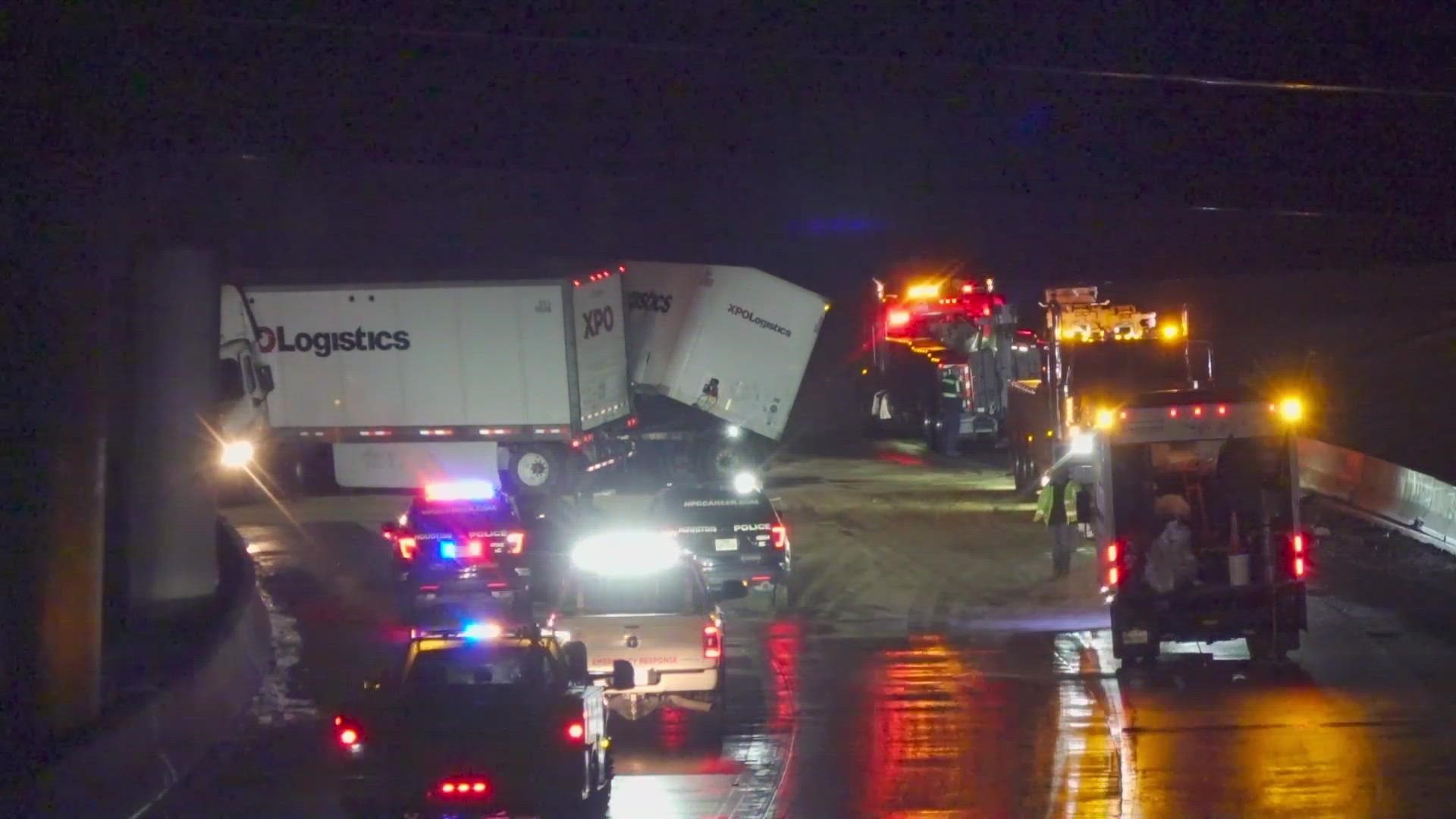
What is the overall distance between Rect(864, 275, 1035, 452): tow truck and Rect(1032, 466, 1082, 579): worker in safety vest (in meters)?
14.3

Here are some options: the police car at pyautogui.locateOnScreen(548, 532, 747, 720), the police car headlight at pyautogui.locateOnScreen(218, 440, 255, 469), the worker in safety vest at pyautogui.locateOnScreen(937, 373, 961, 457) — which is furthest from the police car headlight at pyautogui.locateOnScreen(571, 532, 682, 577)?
the worker in safety vest at pyautogui.locateOnScreen(937, 373, 961, 457)

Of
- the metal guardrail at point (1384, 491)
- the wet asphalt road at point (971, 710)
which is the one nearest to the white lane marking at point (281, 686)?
the wet asphalt road at point (971, 710)

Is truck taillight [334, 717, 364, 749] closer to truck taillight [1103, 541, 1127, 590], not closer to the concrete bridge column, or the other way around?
truck taillight [1103, 541, 1127, 590]

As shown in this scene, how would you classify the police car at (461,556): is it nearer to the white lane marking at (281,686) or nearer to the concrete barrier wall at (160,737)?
the white lane marking at (281,686)

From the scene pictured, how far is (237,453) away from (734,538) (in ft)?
46.5

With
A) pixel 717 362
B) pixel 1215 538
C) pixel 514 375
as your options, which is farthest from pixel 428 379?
pixel 1215 538

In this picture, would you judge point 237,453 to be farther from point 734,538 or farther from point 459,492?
point 734,538

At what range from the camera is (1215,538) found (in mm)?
19984

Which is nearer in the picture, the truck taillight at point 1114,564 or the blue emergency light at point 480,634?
the blue emergency light at point 480,634

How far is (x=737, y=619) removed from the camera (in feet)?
80.2

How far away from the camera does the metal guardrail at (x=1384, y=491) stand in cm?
2594

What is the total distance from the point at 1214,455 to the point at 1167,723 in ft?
17.7

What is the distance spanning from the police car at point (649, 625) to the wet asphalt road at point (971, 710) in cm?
48

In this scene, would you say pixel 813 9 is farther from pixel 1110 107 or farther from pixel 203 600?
pixel 203 600
